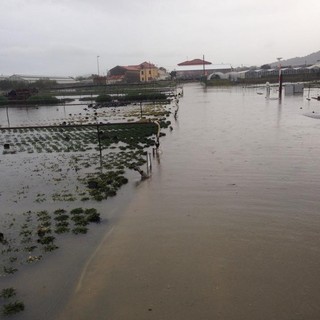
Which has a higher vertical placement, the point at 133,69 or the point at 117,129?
the point at 133,69

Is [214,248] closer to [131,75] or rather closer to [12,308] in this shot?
[12,308]

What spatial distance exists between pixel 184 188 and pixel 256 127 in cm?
1171

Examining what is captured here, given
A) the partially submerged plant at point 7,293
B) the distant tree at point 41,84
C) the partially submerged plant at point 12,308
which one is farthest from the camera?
the distant tree at point 41,84

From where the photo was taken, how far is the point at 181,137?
62.7ft

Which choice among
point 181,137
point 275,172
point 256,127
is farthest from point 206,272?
point 256,127

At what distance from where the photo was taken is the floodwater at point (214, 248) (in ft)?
17.4

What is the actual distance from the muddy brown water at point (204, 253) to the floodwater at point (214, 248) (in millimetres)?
20

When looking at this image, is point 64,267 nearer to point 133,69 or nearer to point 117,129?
point 117,129

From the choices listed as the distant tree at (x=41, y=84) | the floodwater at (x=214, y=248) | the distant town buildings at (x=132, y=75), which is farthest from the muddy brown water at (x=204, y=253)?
the distant town buildings at (x=132, y=75)

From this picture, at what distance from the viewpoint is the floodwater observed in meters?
5.31

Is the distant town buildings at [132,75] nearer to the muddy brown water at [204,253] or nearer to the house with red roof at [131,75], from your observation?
the house with red roof at [131,75]

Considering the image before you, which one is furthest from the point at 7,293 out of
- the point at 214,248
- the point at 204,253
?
the point at 214,248

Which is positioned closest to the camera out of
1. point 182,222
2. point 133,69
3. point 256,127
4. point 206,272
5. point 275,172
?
point 206,272

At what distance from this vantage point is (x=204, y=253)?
6758 mm
